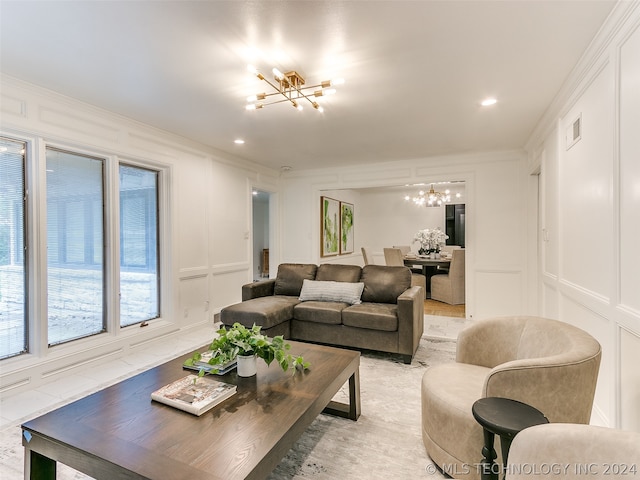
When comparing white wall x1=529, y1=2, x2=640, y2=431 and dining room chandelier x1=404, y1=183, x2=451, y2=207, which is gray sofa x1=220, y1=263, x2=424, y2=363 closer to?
white wall x1=529, y1=2, x2=640, y2=431

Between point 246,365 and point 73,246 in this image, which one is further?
point 73,246

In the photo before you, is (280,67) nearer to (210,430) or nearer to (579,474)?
(210,430)

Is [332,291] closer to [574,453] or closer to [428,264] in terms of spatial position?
[574,453]

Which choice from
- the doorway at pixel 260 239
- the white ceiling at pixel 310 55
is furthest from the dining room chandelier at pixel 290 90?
the doorway at pixel 260 239

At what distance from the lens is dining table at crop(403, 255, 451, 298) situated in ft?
20.4

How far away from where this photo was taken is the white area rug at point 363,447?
169 cm

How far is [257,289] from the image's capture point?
4.17 meters

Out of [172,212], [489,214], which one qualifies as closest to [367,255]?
[489,214]

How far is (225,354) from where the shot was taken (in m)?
1.83

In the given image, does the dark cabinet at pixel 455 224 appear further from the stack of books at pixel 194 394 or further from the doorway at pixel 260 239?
the stack of books at pixel 194 394

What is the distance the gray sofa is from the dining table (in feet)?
8.81

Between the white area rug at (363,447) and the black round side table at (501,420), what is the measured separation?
44cm

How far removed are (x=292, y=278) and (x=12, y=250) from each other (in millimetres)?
2746

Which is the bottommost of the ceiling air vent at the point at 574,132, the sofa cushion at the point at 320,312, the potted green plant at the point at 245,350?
the sofa cushion at the point at 320,312
